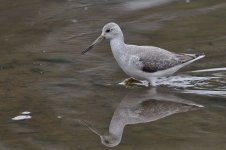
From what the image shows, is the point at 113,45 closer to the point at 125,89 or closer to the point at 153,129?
the point at 125,89

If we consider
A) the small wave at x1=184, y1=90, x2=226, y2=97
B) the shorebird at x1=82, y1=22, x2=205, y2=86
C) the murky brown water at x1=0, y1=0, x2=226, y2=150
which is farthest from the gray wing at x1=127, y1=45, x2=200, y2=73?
the small wave at x1=184, y1=90, x2=226, y2=97

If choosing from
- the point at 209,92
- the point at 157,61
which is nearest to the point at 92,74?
the point at 157,61

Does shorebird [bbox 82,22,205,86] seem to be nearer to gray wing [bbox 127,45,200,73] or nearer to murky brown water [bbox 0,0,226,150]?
gray wing [bbox 127,45,200,73]

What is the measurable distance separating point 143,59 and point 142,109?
1173mm

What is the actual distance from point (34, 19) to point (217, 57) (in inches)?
191

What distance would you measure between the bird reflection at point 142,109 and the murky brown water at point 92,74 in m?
0.09

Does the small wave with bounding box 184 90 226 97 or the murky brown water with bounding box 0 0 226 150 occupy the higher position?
the murky brown water with bounding box 0 0 226 150

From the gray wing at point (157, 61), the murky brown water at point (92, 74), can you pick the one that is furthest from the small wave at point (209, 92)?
the gray wing at point (157, 61)

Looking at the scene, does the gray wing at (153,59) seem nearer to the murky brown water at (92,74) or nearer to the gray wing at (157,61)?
the gray wing at (157,61)

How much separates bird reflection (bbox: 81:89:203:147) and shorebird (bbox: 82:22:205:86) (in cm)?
32

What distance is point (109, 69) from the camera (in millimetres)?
12070

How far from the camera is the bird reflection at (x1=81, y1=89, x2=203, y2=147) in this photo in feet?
30.6

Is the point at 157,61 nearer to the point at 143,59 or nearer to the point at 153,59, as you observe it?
the point at 153,59

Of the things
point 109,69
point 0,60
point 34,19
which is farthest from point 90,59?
point 34,19
